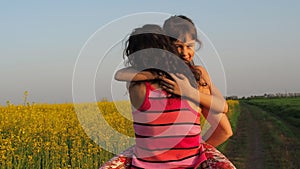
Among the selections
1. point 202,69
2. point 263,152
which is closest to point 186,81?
point 202,69

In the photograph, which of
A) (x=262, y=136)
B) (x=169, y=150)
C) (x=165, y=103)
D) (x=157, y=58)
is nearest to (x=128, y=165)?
(x=169, y=150)

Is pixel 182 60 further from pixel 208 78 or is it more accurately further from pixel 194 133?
pixel 194 133

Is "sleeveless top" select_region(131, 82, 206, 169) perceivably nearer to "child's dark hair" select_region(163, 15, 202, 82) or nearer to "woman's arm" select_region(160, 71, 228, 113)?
"woman's arm" select_region(160, 71, 228, 113)

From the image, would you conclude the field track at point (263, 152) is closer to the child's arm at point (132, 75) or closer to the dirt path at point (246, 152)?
the dirt path at point (246, 152)

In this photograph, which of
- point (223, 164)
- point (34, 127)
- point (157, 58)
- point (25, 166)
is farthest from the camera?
point (34, 127)

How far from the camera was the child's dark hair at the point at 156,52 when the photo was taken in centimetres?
249

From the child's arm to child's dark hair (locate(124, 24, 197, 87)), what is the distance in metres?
0.04

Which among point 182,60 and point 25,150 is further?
point 25,150

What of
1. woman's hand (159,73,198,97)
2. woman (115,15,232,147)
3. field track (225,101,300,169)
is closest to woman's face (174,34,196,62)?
woman (115,15,232,147)

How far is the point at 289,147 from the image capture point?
16.3 meters

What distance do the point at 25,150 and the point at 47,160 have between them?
52cm

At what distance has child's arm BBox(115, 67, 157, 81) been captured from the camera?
2531mm

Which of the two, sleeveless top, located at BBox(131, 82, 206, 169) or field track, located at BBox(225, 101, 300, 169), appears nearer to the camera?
sleeveless top, located at BBox(131, 82, 206, 169)

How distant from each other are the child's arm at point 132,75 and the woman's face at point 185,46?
0.20 metres
